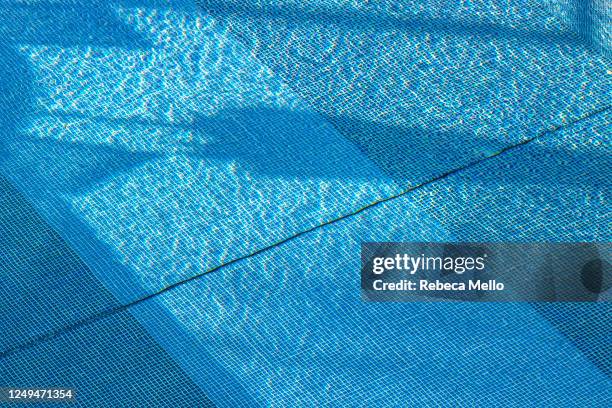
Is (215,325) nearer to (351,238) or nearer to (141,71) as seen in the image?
(351,238)

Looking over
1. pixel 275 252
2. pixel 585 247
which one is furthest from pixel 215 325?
pixel 585 247

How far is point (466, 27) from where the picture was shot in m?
6.64

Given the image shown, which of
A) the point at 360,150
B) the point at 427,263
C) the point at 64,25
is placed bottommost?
the point at 427,263
